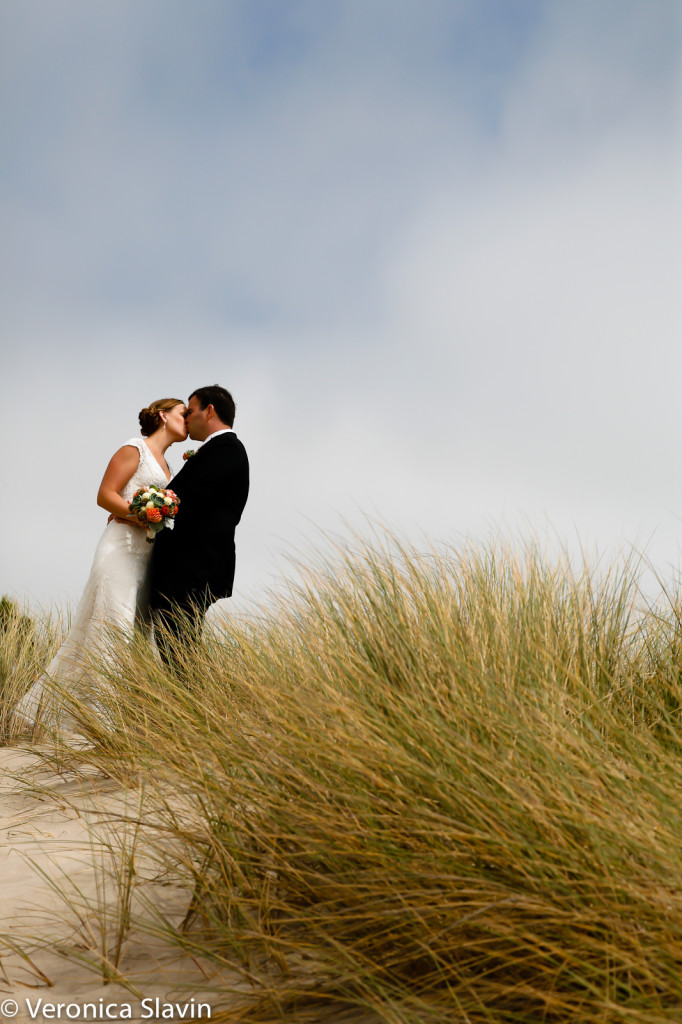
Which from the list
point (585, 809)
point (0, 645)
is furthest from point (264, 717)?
point (0, 645)

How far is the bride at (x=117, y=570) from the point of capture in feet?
17.5

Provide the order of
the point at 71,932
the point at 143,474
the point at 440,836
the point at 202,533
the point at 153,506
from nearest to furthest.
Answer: the point at 440,836 < the point at 71,932 < the point at 153,506 < the point at 202,533 < the point at 143,474

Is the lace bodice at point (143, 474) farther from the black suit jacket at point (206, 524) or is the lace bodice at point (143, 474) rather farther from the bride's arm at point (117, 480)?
the black suit jacket at point (206, 524)

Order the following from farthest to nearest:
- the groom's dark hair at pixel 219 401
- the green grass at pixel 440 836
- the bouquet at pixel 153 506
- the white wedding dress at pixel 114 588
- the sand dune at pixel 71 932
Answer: the groom's dark hair at pixel 219 401 → the white wedding dress at pixel 114 588 → the bouquet at pixel 153 506 → the sand dune at pixel 71 932 → the green grass at pixel 440 836

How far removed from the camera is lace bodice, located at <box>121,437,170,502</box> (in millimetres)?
5469

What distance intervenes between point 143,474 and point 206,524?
599mm

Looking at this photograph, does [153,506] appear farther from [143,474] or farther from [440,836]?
[440,836]

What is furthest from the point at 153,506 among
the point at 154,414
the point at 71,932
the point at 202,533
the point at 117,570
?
the point at 71,932

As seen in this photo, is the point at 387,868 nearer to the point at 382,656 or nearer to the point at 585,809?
the point at 585,809

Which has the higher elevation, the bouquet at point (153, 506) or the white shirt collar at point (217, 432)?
the white shirt collar at point (217, 432)

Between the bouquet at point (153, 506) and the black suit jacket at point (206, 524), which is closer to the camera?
the bouquet at point (153, 506)

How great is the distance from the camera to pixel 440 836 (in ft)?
6.11

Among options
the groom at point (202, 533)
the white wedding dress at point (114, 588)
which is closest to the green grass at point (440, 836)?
the groom at point (202, 533)

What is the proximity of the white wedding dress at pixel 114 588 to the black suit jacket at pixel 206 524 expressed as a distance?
0.45ft
